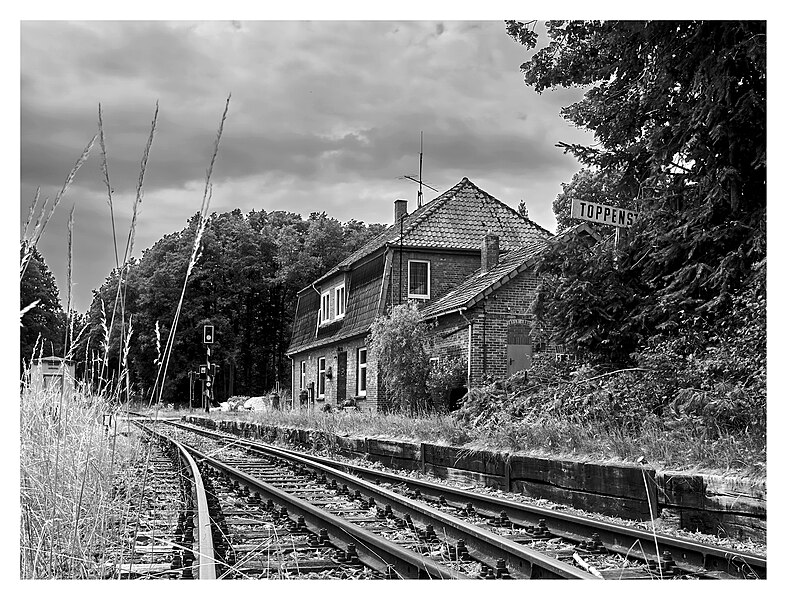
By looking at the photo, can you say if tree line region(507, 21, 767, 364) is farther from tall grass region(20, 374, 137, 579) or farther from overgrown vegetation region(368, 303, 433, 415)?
tall grass region(20, 374, 137, 579)

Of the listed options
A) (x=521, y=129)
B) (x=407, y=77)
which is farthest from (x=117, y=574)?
(x=521, y=129)

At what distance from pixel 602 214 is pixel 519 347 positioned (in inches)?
388

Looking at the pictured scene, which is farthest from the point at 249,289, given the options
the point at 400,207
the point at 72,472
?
the point at 72,472

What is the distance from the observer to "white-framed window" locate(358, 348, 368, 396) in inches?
1045

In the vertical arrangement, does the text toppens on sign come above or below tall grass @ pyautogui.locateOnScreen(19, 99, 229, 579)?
above

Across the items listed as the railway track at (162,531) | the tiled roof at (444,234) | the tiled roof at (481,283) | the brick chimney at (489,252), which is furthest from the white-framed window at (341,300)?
the railway track at (162,531)

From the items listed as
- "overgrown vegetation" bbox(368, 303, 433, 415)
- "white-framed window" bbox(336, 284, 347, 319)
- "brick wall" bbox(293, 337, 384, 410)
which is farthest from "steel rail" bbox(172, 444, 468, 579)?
"white-framed window" bbox(336, 284, 347, 319)

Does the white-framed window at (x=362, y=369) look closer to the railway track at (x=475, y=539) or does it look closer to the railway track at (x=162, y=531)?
the railway track at (x=162, y=531)

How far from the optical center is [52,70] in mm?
6031

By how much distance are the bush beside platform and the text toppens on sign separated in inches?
141

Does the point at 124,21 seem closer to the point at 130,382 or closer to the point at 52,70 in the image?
the point at 52,70

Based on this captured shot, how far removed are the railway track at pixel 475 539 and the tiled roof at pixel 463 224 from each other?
16071 mm
